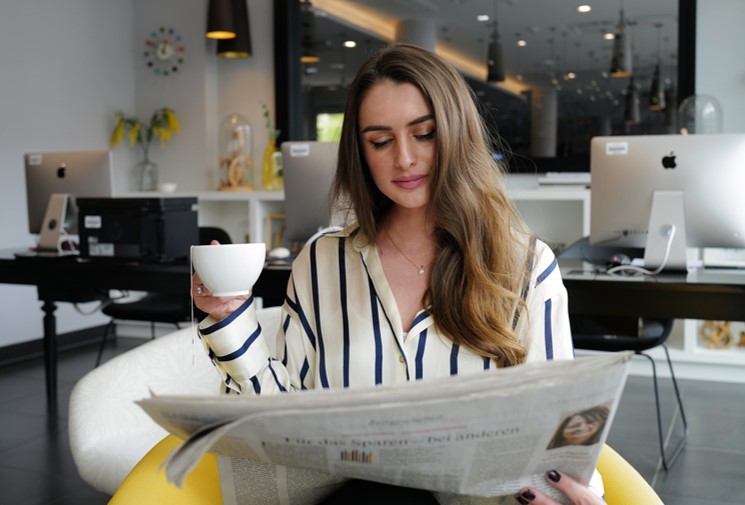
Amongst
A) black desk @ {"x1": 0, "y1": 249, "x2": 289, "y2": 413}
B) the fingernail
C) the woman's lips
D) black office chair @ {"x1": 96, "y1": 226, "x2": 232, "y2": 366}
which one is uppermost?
the woman's lips

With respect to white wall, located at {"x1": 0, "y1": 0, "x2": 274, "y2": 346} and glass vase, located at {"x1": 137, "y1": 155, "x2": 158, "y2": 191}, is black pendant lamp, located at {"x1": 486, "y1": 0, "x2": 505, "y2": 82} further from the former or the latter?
glass vase, located at {"x1": 137, "y1": 155, "x2": 158, "y2": 191}

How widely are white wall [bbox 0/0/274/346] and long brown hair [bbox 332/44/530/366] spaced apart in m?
3.84

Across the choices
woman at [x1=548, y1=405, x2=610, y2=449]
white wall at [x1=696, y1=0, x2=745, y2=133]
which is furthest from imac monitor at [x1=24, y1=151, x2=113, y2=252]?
white wall at [x1=696, y1=0, x2=745, y2=133]

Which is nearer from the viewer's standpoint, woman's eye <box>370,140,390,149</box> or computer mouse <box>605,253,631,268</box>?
woman's eye <box>370,140,390,149</box>

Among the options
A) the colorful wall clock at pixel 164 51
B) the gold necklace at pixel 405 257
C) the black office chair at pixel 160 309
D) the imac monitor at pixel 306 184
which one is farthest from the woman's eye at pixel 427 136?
the colorful wall clock at pixel 164 51

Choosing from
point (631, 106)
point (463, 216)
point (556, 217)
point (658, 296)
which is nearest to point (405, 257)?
point (463, 216)

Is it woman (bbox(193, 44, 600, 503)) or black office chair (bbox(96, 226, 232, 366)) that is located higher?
woman (bbox(193, 44, 600, 503))

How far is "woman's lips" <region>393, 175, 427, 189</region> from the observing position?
1360 millimetres

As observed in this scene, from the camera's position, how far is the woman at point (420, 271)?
131cm

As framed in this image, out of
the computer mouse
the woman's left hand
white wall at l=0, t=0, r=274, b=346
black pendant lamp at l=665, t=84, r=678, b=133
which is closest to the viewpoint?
the woman's left hand

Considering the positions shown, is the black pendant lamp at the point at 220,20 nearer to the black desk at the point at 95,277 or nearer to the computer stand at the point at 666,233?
the black desk at the point at 95,277

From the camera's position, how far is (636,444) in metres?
3.06

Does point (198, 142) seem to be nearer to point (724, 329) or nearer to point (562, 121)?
point (562, 121)

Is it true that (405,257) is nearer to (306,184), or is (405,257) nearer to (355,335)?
(355,335)
